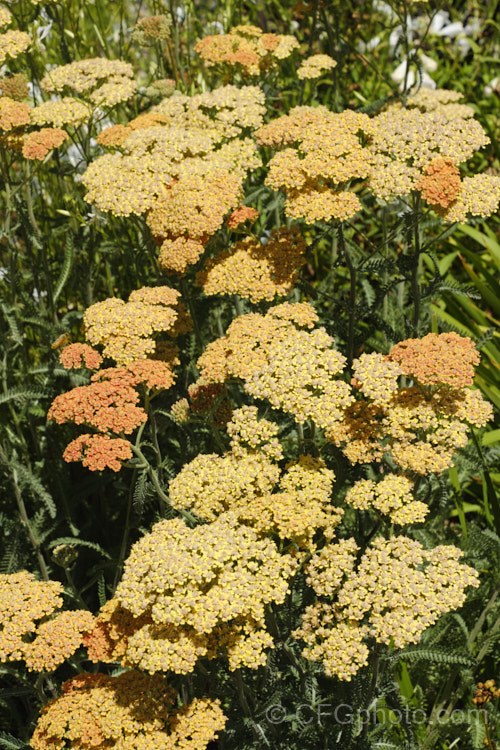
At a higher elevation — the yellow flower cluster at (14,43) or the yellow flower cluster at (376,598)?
the yellow flower cluster at (14,43)

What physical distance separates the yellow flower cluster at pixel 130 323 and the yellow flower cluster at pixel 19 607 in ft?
3.24

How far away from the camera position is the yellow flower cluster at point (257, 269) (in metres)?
3.45

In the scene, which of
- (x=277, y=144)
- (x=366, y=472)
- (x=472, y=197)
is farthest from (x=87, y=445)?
(x=472, y=197)

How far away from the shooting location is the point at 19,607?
2848 millimetres

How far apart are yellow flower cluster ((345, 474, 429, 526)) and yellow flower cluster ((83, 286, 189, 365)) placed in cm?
110

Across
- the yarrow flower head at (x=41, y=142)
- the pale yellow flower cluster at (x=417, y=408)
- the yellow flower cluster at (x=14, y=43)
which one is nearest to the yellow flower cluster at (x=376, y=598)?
the pale yellow flower cluster at (x=417, y=408)

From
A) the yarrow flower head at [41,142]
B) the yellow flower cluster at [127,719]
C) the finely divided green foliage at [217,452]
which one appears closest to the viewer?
the yellow flower cluster at [127,719]

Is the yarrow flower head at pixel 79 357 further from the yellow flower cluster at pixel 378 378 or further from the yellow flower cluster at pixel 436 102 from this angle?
the yellow flower cluster at pixel 436 102

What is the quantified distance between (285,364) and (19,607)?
1.37m

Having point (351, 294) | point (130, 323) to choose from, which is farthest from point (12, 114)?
point (351, 294)

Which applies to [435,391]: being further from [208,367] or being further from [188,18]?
[188,18]

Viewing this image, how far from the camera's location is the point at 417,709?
11.6ft

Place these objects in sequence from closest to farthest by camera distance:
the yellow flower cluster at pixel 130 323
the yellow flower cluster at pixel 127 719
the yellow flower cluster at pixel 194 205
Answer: the yellow flower cluster at pixel 127 719 < the yellow flower cluster at pixel 130 323 < the yellow flower cluster at pixel 194 205

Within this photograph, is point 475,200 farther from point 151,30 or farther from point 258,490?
point 151,30
